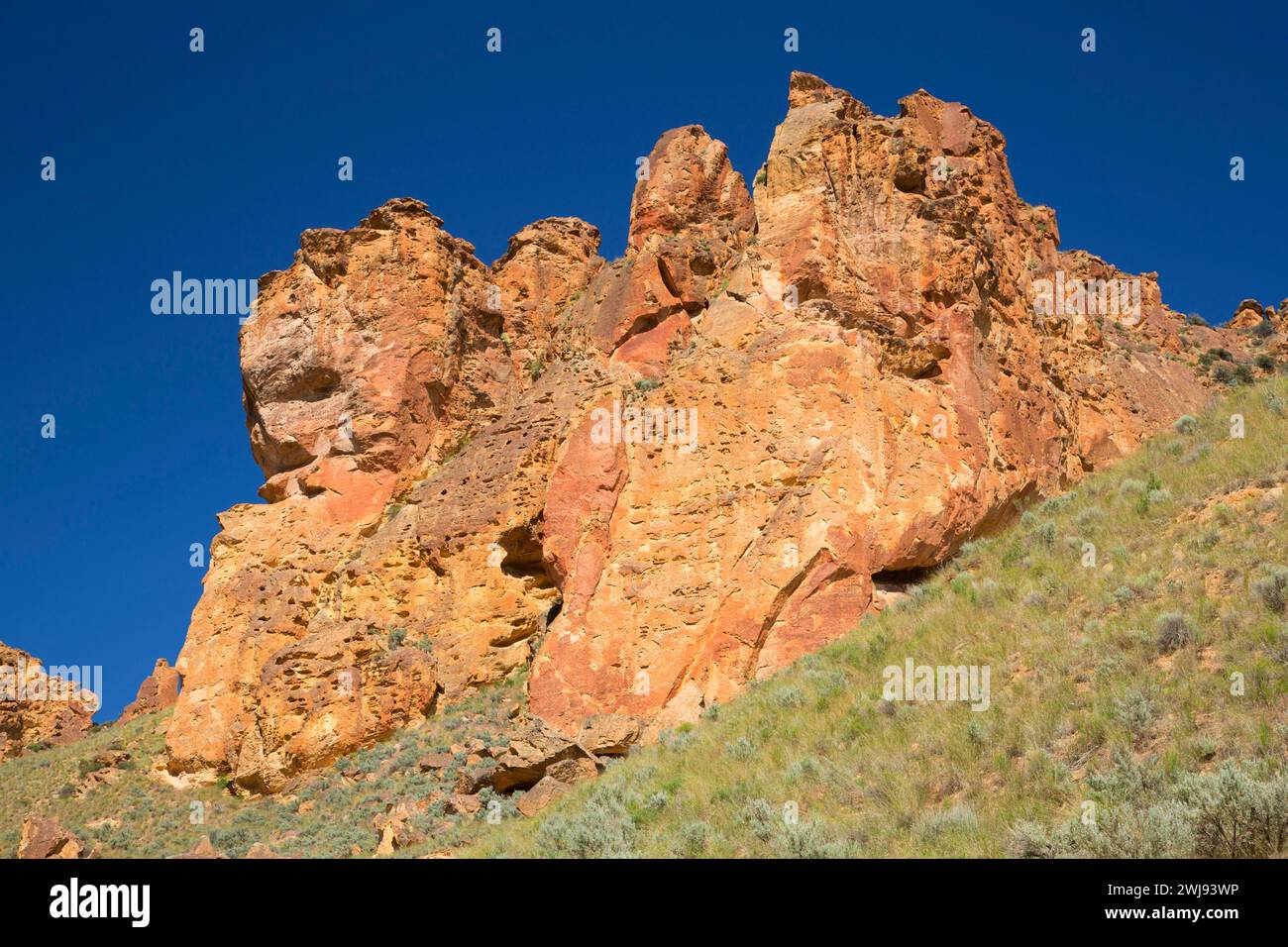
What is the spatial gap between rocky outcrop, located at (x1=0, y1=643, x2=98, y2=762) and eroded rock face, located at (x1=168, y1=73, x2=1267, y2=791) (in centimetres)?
1349

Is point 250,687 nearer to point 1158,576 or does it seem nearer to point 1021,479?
point 1021,479

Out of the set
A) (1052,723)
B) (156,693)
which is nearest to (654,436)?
(1052,723)

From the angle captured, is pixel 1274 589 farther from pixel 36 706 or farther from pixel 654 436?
pixel 36 706

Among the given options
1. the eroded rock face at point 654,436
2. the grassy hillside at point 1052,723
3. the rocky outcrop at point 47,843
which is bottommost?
the rocky outcrop at point 47,843

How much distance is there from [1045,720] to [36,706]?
43.1m

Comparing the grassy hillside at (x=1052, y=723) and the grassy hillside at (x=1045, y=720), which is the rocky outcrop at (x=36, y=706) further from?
the grassy hillside at (x=1052, y=723)

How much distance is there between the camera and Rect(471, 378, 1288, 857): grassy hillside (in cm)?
954

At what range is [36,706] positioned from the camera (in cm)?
4378

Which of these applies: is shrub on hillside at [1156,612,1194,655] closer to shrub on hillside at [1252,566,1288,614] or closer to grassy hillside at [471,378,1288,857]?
grassy hillside at [471,378,1288,857]

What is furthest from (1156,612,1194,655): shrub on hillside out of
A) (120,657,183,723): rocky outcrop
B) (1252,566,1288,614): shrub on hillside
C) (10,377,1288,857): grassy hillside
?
(120,657,183,723): rocky outcrop

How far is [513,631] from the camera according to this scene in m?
29.4

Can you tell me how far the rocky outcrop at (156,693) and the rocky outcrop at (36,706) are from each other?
2038mm

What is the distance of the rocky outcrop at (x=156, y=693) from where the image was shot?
42969mm

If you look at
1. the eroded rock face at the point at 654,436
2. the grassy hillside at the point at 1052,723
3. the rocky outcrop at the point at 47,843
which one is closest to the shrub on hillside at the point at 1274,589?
the grassy hillside at the point at 1052,723
